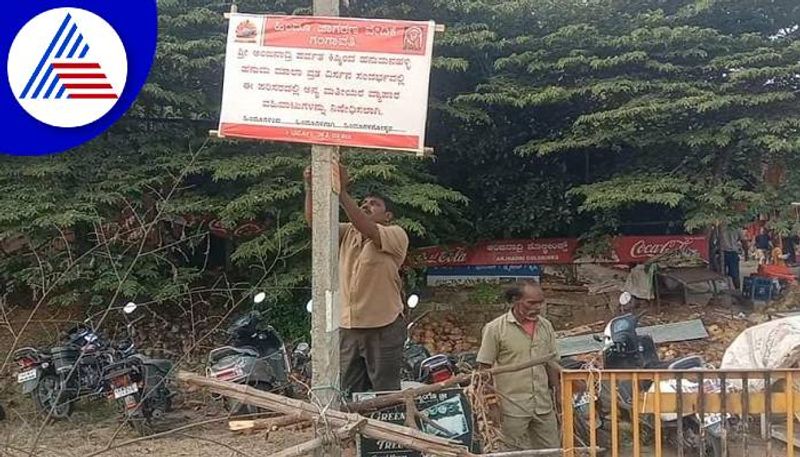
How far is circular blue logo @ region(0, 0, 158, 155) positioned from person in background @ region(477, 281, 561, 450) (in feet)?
8.10

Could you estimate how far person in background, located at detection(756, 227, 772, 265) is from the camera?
14617 mm

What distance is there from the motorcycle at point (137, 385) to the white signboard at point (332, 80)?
326 centimetres

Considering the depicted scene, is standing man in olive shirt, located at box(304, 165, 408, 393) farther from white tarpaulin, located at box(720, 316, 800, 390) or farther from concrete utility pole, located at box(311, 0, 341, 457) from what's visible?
white tarpaulin, located at box(720, 316, 800, 390)

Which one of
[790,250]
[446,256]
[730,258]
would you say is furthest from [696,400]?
[790,250]

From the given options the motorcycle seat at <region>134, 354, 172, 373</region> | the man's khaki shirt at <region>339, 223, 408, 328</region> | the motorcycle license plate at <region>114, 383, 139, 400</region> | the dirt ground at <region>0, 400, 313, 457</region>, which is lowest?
the dirt ground at <region>0, 400, 313, 457</region>

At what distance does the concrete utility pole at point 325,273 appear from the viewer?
3174 mm

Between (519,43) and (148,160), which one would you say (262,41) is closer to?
(148,160)

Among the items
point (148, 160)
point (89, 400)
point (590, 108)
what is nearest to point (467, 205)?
point (590, 108)

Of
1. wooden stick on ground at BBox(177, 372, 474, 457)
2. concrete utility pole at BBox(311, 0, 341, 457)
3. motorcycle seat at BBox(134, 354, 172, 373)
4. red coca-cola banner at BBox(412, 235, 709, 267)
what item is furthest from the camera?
red coca-cola banner at BBox(412, 235, 709, 267)

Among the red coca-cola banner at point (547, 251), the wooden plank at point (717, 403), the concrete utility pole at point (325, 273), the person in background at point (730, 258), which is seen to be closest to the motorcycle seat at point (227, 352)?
the concrete utility pole at point (325, 273)

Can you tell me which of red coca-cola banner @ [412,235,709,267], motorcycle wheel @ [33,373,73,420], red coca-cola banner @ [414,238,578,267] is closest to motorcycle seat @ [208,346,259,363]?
motorcycle wheel @ [33,373,73,420]

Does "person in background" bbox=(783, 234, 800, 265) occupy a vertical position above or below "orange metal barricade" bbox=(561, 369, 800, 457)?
below

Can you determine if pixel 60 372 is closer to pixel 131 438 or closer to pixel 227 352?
pixel 131 438

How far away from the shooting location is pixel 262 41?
3.06 meters
